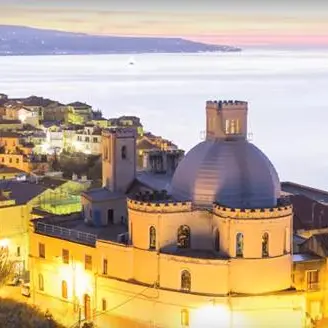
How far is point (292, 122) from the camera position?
9006 cm

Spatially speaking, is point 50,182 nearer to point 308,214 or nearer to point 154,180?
point 154,180

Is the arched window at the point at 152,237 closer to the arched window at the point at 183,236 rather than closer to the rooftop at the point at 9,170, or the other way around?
the arched window at the point at 183,236

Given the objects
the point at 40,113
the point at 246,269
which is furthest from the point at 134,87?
the point at 246,269

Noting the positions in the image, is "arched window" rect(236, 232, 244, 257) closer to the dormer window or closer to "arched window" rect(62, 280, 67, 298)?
the dormer window

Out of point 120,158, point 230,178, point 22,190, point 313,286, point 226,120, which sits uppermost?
point 226,120

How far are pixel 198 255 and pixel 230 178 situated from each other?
189 cm

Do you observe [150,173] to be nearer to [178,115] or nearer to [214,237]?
[214,237]

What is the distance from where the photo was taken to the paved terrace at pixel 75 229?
21.9m

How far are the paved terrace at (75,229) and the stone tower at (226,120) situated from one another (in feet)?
10.7

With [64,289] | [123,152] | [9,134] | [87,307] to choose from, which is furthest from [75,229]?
[9,134]

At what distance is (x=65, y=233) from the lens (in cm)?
2261

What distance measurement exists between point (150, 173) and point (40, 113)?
145 feet

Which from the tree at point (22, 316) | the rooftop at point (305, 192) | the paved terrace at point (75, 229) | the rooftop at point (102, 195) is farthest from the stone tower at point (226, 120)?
the rooftop at point (305, 192)

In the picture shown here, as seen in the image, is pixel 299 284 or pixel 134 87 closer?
pixel 299 284
